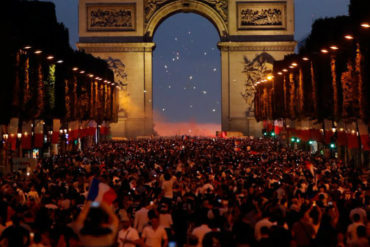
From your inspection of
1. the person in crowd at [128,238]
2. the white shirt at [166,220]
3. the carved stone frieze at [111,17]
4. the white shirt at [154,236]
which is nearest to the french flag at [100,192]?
the person in crowd at [128,238]

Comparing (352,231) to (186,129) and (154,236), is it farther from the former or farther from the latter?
(186,129)

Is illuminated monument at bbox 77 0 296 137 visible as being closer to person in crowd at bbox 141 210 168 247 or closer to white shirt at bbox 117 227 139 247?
person in crowd at bbox 141 210 168 247

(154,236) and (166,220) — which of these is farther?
(166,220)

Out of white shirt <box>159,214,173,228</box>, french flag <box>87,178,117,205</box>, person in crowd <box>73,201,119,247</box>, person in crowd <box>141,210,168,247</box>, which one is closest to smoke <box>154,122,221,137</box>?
white shirt <box>159,214,173,228</box>

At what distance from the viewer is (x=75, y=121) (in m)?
57.1

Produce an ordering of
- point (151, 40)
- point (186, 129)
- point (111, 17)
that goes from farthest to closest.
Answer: point (186, 129) → point (151, 40) → point (111, 17)

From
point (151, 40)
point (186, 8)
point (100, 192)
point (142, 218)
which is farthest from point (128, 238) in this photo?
point (186, 8)

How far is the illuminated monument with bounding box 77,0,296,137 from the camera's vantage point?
3292 inches

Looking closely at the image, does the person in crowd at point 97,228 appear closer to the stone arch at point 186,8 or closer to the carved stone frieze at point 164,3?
the stone arch at point 186,8

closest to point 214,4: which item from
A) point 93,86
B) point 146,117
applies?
point 146,117

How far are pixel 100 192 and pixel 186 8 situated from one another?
77483 mm

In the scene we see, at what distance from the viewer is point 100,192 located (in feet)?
30.7

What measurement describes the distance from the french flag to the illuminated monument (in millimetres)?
74040

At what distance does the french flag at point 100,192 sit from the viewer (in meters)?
9.30
